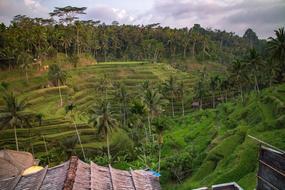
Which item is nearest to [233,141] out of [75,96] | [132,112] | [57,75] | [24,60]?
[132,112]

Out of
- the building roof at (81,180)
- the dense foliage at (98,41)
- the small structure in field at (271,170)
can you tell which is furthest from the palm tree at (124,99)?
the small structure in field at (271,170)

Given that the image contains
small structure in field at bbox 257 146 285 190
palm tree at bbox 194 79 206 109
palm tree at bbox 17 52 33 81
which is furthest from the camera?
palm tree at bbox 17 52 33 81

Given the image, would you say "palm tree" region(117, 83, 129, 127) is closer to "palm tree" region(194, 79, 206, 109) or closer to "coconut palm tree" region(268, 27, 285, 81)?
"palm tree" region(194, 79, 206, 109)

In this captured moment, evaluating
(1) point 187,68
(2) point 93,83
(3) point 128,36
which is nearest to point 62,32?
(2) point 93,83

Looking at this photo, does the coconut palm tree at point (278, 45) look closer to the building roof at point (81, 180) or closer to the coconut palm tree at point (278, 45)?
the coconut palm tree at point (278, 45)

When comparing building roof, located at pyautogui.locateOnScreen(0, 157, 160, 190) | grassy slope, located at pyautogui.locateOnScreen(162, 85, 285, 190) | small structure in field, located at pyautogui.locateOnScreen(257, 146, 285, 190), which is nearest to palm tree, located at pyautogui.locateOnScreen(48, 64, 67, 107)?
grassy slope, located at pyautogui.locateOnScreen(162, 85, 285, 190)

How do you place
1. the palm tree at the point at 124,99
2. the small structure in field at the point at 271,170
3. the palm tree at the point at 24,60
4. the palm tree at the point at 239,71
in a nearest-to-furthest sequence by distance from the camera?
the small structure in field at the point at 271,170 < the palm tree at the point at 239,71 < the palm tree at the point at 124,99 < the palm tree at the point at 24,60
